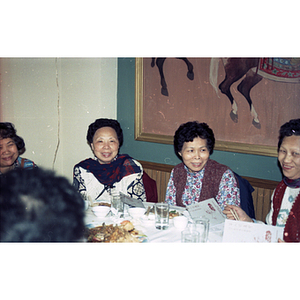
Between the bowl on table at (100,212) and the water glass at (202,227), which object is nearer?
the water glass at (202,227)

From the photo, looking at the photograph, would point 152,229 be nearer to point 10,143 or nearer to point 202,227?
point 202,227

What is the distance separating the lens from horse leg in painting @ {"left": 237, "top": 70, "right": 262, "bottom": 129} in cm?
173

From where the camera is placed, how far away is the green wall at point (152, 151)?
5.96ft

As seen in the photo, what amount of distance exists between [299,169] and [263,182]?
26.8 inches

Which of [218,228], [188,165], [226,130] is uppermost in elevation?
[226,130]

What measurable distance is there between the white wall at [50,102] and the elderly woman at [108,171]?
21 cm

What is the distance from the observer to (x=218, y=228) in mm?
1137

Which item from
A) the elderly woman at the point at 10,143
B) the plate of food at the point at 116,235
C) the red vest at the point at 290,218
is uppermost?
the elderly woman at the point at 10,143

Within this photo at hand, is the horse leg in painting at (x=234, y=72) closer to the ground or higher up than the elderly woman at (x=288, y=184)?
higher up

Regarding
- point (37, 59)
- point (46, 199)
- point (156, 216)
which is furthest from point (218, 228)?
point (37, 59)

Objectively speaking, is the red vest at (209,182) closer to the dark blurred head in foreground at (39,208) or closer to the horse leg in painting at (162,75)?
the horse leg in painting at (162,75)

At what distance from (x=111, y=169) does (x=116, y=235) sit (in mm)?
770

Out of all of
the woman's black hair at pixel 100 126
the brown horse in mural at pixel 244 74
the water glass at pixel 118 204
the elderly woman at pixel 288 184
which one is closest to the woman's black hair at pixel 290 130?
the elderly woman at pixel 288 184
